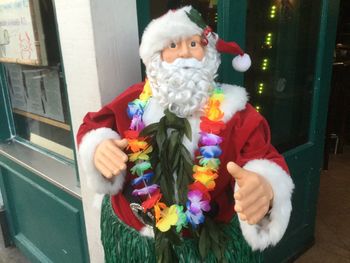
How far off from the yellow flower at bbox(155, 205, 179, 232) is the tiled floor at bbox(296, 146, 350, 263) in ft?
5.17

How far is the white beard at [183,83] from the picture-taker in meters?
1.10

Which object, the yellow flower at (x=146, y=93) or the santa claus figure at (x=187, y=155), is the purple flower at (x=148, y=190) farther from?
the yellow flower at (x=146, y=93)

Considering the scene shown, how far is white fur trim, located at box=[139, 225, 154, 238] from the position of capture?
4.15 ft

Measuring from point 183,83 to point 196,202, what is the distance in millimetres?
381

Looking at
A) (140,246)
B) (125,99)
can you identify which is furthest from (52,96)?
(140,246)

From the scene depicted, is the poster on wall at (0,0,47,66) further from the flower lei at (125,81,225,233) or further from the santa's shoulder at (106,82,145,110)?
the flower lei at (125,81,225,233)

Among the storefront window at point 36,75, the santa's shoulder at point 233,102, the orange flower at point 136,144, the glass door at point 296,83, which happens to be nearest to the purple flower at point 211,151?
the santa's shoulder at point 233,102

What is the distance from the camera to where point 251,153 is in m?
1.12

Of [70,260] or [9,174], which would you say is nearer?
[70,260]

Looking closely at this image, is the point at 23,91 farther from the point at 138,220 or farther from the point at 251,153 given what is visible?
the point at 251,153

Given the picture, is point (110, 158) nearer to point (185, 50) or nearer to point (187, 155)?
point (187, 155)

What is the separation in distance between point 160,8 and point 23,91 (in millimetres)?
1197

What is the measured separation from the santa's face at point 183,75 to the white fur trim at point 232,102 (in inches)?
2.5

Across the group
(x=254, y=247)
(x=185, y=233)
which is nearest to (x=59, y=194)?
(x=185, y=233)
